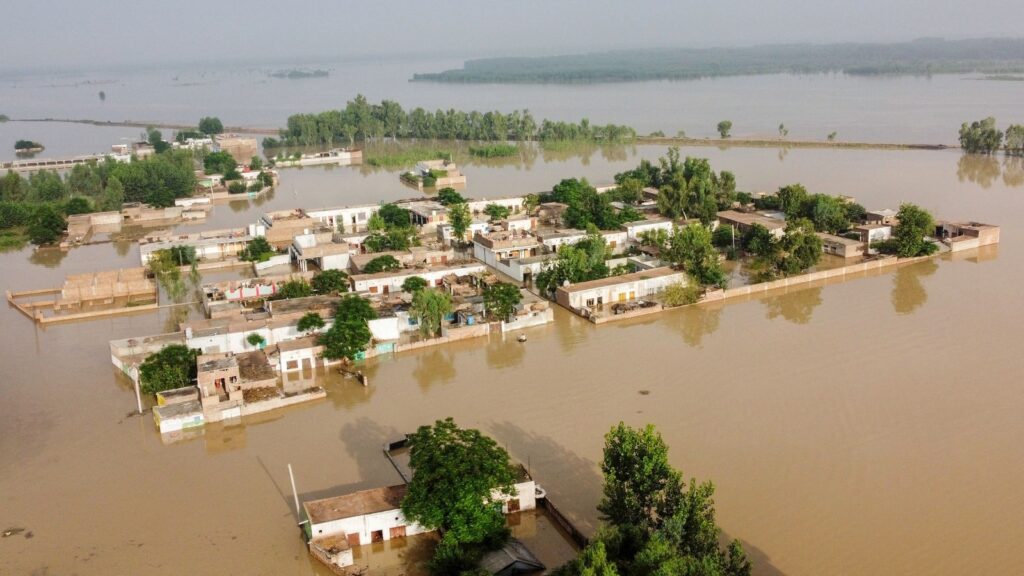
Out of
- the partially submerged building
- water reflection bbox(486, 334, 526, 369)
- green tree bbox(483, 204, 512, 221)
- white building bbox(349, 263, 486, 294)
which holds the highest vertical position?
green tree bbox(483, 204, 512, 221)

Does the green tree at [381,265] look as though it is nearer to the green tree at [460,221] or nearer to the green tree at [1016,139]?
the green tree at [460,221]

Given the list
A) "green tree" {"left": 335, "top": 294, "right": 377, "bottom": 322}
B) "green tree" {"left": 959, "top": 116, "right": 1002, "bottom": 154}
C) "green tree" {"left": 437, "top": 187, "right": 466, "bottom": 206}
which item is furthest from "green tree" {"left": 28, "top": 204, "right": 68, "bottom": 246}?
"green tree" {"left": 959, "top": 116, "right": 1002, "bottom": 154}

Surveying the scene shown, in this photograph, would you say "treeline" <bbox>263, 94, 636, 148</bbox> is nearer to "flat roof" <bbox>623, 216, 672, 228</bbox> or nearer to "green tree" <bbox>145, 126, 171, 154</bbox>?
"green tree" <bbox>145, 126, 171, 154</bbox>

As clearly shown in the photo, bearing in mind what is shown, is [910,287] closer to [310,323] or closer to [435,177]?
[310,323]

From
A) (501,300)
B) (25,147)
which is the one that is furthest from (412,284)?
(25,147)

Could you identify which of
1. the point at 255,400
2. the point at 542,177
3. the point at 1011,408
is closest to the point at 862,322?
the point at 1011,408

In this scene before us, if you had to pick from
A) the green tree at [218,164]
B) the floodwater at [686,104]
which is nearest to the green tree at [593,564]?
the green tree at [218,164]
